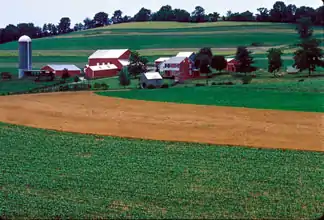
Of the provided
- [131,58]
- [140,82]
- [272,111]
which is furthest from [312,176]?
[131,58]

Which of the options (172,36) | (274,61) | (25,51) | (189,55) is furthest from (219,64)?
(25,51)

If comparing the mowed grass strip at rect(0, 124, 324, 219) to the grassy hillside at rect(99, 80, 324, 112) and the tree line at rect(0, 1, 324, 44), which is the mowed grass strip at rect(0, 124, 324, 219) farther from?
the tree line at rect(0, 1, 324, 44)

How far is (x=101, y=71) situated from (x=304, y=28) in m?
9.06

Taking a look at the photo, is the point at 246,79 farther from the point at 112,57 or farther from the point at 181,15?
the point at 112,57

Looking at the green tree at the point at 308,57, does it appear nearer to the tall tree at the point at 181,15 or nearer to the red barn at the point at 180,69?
the red barn at the point at 180,69

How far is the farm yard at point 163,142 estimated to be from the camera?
8406mm

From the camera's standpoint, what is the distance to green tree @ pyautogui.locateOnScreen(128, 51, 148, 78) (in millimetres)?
22344

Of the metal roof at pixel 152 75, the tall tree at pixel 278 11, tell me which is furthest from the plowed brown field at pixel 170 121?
the tall tree at pixel 278 11

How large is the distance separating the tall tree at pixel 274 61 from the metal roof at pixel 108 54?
6612 mm

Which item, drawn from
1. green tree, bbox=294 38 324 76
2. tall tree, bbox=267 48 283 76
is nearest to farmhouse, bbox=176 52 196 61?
tall tree, bbox=267 48 283 76

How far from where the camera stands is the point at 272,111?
54.2 ft

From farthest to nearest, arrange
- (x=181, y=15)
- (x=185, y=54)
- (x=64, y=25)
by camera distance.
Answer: (x=185, y=54)
(x=181, y=15)
(x=64, y=25)

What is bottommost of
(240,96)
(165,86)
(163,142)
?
(163,142)

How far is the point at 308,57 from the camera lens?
23312mm
